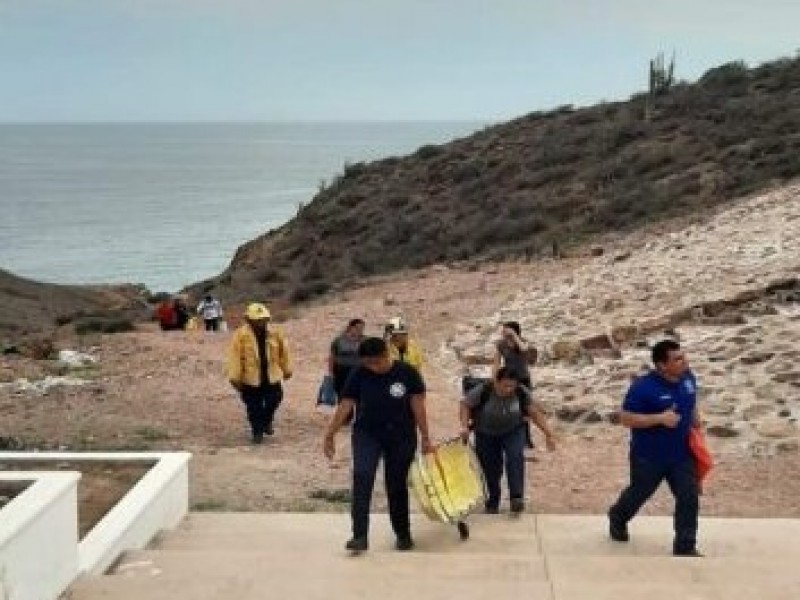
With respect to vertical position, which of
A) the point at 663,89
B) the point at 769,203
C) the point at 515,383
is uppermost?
the point at 663,89

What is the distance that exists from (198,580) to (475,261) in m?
24.0

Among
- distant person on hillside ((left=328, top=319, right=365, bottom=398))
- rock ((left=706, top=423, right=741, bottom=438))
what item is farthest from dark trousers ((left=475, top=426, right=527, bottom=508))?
rock ((left=706, top=423, right=741, bottom=438))

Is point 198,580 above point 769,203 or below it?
below

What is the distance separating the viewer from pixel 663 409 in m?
7.88

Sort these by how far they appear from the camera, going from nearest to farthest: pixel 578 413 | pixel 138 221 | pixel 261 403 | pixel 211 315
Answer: pixel 261 403 → pixel 578 413 → pixel 211 315 → pixel 138 221

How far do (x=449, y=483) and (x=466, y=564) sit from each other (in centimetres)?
127

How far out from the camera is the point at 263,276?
37.5m

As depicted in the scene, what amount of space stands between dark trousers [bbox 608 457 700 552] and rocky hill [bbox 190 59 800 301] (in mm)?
21247

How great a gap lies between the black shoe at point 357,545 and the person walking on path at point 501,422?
4.98ft

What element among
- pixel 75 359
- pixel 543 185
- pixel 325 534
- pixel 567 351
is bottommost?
pixel 325 534

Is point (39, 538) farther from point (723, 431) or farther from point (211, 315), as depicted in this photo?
point (211, 315)

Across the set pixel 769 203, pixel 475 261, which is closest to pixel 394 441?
pixel 769 203

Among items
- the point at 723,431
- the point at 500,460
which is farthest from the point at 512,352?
the point at 723,431

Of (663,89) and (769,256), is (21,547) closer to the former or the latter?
(769,256)
